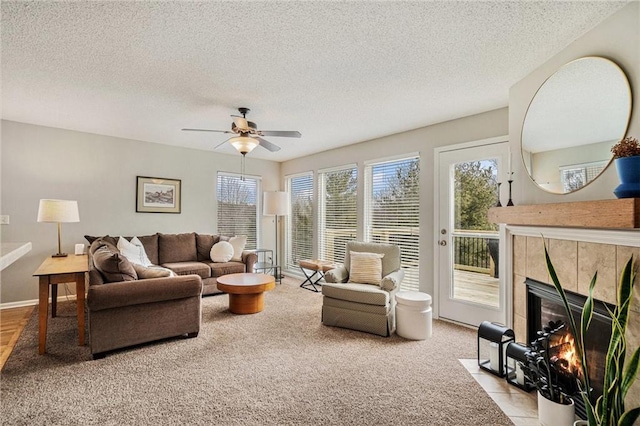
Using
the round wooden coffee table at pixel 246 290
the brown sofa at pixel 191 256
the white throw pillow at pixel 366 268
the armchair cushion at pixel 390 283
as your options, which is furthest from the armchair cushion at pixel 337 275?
the brown sofa at pixel 191 256

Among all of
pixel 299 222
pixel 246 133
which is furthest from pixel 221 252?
pixel 246 133

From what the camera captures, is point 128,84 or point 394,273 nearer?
point 128,84

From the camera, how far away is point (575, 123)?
2.09 meters

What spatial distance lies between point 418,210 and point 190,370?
126 inches

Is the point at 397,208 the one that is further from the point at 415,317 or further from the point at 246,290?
the point at 246,290

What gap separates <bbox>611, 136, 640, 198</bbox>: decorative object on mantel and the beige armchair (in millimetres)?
2125

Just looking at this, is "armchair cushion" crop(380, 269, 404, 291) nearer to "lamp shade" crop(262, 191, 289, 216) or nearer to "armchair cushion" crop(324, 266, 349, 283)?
"armchair cushion" crop(324, 266, 349, 283)

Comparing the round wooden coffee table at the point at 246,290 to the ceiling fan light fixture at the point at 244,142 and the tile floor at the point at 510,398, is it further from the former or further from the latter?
the tile floor at the point at 510,398

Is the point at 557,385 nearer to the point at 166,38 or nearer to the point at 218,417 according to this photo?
the point at 218,417

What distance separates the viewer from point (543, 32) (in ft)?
6.59

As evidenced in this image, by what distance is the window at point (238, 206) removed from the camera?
5.91 meters

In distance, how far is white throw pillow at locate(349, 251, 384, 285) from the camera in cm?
368

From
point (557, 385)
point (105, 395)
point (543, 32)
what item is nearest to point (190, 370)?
point (105, 395)

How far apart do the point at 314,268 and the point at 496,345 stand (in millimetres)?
2897
